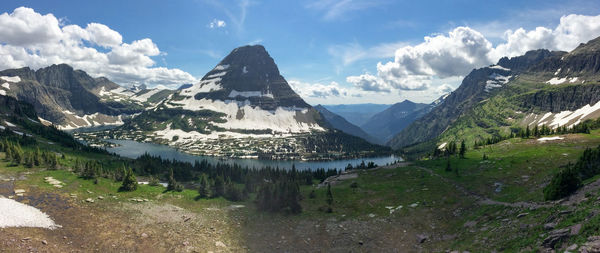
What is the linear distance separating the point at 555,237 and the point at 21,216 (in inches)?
2761

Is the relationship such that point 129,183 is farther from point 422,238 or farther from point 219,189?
point 422,238

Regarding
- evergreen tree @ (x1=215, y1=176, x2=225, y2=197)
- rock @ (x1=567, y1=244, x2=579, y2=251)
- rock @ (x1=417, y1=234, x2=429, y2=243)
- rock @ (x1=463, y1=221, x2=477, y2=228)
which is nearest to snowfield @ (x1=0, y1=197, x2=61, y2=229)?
evergreen tree @ (x1=215, y1=176, x2=225, y2=197)

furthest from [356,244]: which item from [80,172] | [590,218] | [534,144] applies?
[534,144]

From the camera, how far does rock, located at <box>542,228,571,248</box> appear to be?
2667 centimetres

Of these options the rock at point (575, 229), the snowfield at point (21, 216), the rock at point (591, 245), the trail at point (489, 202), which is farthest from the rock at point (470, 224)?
the snowfield at point (21, 216)

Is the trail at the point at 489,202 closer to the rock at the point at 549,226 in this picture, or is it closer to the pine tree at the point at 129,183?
the rock at the point at 549,226

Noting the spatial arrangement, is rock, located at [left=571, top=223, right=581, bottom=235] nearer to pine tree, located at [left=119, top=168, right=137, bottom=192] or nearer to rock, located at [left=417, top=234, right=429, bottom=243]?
rock, located at [left=417, top=234, right=429, bottom=243]

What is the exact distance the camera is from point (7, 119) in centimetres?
19238

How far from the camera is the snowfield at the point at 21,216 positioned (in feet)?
140

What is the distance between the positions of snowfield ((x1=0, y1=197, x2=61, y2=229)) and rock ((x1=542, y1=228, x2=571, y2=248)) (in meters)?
63.3

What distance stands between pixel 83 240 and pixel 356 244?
134ft

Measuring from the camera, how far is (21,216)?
1774 inches

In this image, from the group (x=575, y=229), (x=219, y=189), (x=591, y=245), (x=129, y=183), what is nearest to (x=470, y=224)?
(x=575, y=229)

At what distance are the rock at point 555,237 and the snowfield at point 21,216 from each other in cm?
6329
